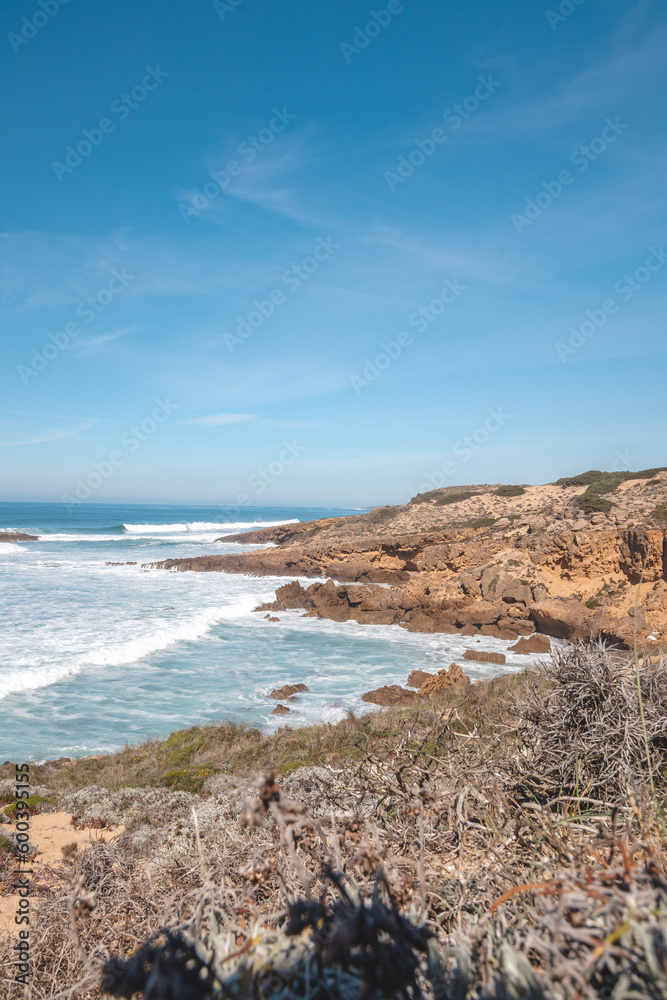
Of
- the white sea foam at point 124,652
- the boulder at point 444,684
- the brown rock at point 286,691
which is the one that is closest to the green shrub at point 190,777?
the brown rock at point 286,691

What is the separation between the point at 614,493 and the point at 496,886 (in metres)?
31.1

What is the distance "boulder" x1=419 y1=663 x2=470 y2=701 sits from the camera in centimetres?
1100

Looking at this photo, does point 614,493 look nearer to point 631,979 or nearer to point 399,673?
point 399,673

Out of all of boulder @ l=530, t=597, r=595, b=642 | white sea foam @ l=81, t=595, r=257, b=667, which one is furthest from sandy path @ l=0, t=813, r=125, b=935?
boulder @ l=530, t=597, r=595, b=642

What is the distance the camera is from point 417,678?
41.0ft

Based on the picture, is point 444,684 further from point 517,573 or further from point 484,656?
point 517,573

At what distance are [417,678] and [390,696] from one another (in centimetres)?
134

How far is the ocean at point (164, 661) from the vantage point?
1059 cm

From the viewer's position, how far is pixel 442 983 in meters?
1.26

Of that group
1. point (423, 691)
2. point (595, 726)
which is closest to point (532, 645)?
point (423, 691)

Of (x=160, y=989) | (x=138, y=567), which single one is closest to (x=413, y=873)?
(x=160, y=989)

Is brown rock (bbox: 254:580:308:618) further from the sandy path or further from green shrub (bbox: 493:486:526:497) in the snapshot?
green shrub (bbox: 493:486:526:497)

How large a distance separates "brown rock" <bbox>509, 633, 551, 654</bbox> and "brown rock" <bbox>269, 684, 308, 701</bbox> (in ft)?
21.8

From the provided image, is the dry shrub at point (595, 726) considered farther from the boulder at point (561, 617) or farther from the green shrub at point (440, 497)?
the green shrub at point (440, 497)
